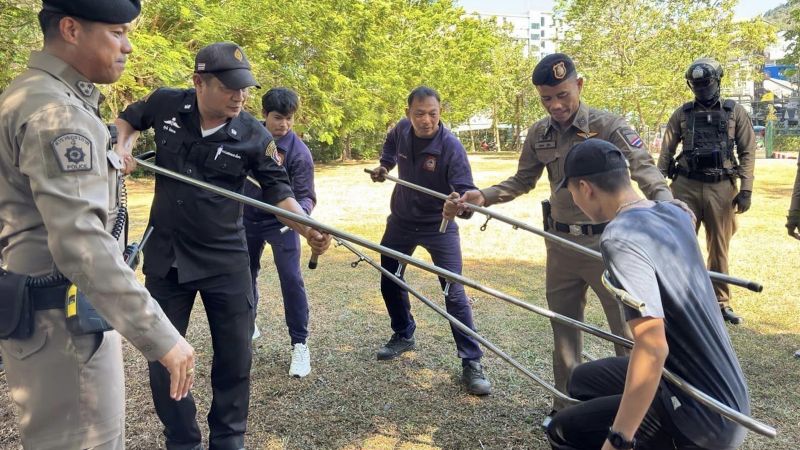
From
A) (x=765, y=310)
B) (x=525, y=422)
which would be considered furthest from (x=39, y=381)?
(x=765, y=310)

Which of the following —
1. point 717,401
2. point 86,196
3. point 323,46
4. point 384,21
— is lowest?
point 717,401

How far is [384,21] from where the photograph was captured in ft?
80.8

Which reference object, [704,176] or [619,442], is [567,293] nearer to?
[619,442]

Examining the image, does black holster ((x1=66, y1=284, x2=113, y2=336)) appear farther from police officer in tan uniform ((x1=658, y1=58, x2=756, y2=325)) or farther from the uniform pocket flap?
police officer in tan uniform ((x1=658, y1=58, x2=756, y2=325))

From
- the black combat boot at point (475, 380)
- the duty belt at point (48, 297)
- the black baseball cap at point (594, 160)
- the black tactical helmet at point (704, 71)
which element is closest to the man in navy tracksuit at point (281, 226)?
the black combat boot at point (475, 380)

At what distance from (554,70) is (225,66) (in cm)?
181

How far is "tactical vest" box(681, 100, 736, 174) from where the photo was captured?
18.6ft

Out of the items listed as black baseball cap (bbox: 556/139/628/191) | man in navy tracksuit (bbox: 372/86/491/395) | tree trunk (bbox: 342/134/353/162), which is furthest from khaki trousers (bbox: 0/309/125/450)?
tree trunk (bbox: 342/134/353/162)

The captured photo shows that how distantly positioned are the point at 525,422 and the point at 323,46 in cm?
1664

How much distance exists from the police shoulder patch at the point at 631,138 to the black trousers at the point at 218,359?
2.28 metres

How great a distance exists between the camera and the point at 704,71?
545 centimetres

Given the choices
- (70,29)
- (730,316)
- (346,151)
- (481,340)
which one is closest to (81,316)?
(70,29)

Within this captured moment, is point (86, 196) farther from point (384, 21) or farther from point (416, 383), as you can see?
point (384, 21)

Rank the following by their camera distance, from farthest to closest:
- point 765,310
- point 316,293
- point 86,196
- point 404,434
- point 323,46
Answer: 1. point 323,46
2. point 316,293
3. point 765,310
4. point 404,434
5. point 86,196
